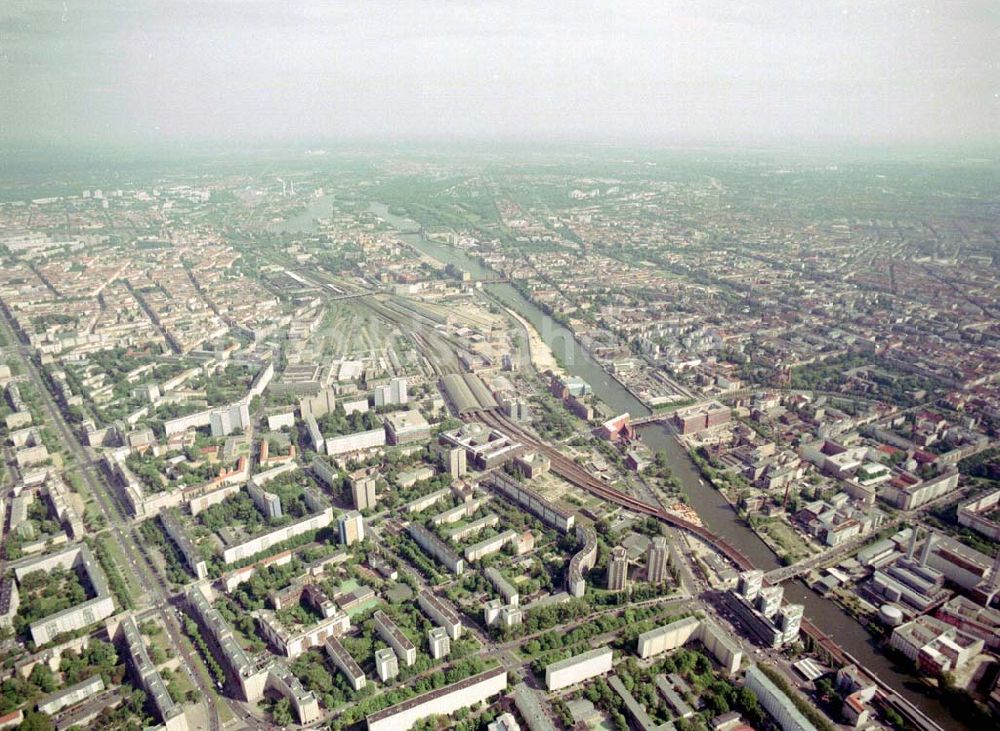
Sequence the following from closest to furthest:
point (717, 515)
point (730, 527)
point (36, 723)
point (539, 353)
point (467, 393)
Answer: point (36, 723)
point (730, 527)
point (717, 515)
point (467, 393)
point (539, 353)

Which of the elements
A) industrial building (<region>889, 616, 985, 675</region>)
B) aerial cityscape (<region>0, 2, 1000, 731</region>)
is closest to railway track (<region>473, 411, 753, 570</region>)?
aerial cityscape (<region>0, 2, 1000, 731</region>)

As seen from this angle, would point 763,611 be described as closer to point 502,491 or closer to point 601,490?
point 601,490

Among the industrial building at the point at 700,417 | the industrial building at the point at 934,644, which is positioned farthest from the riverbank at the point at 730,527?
the industrial building at the point at 700,417

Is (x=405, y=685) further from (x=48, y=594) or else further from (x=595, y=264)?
(x=595, y=264)

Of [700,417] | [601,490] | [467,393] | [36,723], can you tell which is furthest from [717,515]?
[36,723]

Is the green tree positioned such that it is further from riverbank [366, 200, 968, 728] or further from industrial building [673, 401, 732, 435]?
industrial building [673, 401, 732, 435]

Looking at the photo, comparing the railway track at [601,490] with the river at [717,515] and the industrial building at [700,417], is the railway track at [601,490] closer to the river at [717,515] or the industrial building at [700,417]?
the river at [717,515]
